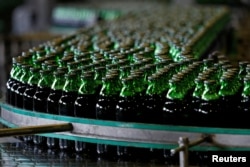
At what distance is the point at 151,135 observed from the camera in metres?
3.28

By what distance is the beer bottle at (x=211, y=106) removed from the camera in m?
3.28

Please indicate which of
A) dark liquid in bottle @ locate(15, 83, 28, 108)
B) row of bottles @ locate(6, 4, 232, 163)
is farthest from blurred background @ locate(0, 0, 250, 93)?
dark liquid in bottle @ locate(15, 83, 28, 108)

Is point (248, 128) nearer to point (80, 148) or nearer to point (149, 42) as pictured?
point (80, 148)

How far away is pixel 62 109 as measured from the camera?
353 centimetres

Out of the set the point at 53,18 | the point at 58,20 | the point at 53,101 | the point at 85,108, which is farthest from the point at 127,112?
the point at 53,18

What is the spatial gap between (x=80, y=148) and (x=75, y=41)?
1.78 metres

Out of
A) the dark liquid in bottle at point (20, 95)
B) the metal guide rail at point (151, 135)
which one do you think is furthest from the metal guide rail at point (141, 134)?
the dark liquid in bottle at point (20, 95)

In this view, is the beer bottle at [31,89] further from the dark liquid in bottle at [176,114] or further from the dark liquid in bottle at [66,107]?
the dark liquid in bottle at [176,114]

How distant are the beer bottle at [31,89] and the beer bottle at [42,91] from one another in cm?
4

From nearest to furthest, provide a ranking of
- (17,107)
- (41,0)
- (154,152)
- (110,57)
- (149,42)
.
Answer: (154,152)
(17,107)
(110,57)
(149,42)
(41,0)

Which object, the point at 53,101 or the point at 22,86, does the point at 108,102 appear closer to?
the point at 53,101

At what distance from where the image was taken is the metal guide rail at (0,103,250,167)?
316 centimetres

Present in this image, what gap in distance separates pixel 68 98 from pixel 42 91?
0.21 m

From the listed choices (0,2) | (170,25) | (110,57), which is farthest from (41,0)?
(110,57)
